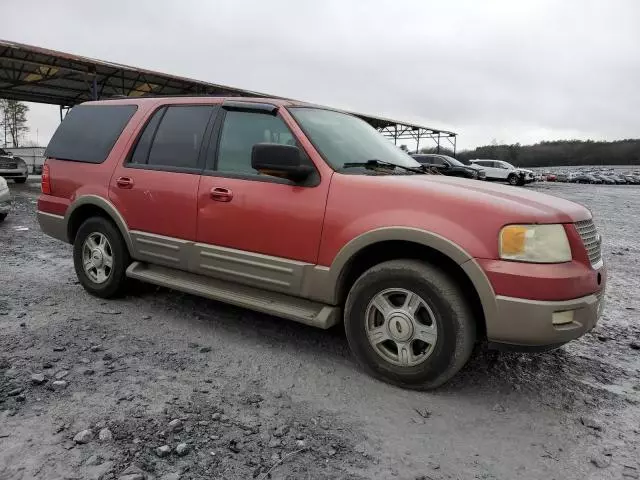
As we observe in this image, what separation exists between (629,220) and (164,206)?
13.4 metres

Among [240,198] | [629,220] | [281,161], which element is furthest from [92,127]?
[629,220]

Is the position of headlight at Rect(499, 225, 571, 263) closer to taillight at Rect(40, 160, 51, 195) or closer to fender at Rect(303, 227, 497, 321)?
fender at Rect(303, 227, 497, 321)

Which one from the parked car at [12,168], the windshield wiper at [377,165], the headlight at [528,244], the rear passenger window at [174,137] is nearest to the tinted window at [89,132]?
the rear passenger window at [174,137]

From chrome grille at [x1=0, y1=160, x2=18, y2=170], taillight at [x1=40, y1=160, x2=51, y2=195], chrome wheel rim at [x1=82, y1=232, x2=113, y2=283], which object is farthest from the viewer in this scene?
chrome grille at [x1=0, y1=160, x2=18, y2=170]

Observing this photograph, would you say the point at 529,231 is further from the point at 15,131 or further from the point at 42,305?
the point at 15,131

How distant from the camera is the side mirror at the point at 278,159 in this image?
128 inches

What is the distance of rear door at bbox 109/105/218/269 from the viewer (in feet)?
13.1

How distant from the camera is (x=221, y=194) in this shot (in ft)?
12.3

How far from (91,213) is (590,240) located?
424cm

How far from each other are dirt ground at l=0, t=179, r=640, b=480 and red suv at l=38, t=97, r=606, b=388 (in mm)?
361

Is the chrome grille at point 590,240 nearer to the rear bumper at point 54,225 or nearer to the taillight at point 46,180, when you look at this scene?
the rear bumper at point 54,225

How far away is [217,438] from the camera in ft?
8.17

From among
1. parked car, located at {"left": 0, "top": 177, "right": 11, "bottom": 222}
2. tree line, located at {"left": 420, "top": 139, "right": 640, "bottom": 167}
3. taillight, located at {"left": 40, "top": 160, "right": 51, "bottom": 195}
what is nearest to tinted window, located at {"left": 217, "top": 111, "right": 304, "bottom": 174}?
taillight, located at {"left": 40, "top": 160, "right": 51, "bottom": 195}

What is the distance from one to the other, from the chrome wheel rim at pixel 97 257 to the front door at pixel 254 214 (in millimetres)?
1250
